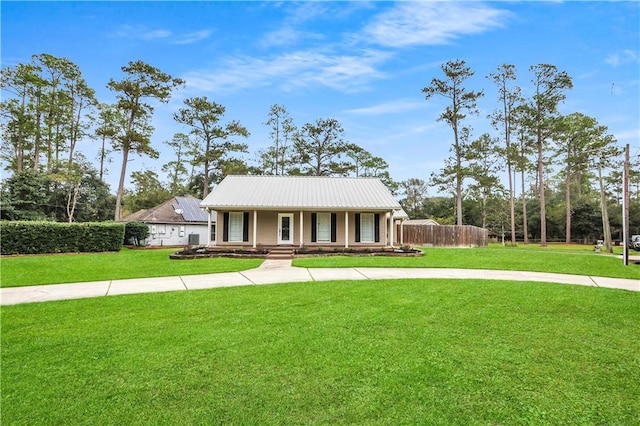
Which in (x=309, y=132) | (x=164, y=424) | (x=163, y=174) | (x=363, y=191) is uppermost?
(x=309, y=132)

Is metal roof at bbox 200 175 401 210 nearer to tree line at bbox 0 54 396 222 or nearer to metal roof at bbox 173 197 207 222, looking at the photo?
metal roof at bbox 173 197 207 222

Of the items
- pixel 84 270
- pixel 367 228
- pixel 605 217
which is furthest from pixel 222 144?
pixel 605 217

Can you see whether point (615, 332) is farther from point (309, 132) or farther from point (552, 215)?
point (552, 215)

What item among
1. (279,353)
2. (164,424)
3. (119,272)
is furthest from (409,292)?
(119,272)

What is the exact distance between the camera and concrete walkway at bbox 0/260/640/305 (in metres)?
7.11

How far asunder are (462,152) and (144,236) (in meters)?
25.1

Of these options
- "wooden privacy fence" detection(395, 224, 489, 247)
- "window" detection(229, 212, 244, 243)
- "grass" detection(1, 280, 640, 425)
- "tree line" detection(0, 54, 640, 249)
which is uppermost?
"tree line" detection(0, 54, 640, 249)

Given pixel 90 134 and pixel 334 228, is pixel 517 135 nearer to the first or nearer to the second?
pixel 334 228

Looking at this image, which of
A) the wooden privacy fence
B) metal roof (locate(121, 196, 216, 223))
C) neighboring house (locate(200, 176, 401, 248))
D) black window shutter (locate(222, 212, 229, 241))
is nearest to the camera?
neighboring house (locate(200, 176, 401, 248))

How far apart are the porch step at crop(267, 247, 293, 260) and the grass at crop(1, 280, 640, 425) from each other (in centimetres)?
824

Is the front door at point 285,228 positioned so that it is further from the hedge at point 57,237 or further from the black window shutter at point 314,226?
the hedge at point 57,237

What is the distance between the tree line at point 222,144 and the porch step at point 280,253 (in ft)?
49.4

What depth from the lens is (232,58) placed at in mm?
14047

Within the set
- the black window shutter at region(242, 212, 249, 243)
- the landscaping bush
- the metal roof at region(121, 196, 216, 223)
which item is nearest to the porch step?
the black window shutter at region(242, 212, 249, 243)
